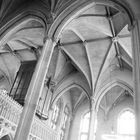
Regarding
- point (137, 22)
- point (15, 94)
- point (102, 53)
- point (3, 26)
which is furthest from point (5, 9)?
point (137, 22)

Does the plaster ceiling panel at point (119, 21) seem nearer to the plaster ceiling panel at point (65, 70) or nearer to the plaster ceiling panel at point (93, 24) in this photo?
the plaster ceiling panel at point (93, 24)

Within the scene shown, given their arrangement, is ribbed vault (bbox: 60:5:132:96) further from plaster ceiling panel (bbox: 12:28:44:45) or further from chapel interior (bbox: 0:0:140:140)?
plaster ceiling panel (bbox: 12:28:44:45)

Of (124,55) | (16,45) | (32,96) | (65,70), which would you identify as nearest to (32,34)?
(16,45)

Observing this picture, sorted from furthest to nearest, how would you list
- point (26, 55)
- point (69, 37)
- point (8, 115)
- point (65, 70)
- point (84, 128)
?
1. point (84, 128)
2. point (65, 70)
3. point (26, 55)
4. point (69, 37)
5. point (8, 115)

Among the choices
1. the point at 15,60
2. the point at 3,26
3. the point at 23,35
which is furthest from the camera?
the point at 15,60

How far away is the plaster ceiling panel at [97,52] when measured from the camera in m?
15.4

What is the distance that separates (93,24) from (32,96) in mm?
7260

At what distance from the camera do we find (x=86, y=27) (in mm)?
14086

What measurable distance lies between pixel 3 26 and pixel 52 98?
775 centimetres

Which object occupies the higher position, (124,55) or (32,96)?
(124,55)

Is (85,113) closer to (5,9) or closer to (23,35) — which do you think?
(23,35)

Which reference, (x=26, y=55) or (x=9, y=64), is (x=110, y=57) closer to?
(x=26, y=55)

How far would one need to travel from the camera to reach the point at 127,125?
1881 cm

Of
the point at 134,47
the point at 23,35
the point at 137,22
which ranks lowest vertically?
the point at 134,47
